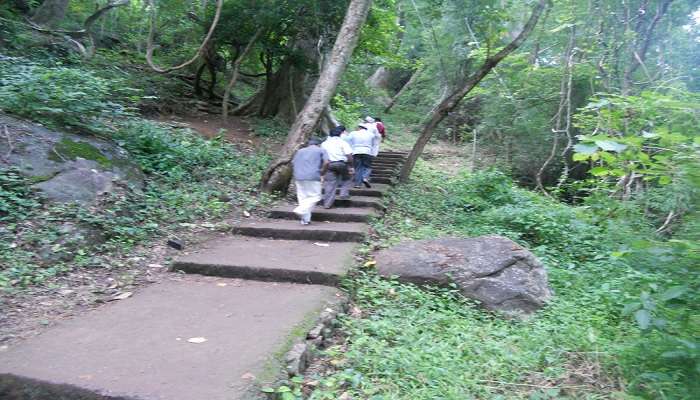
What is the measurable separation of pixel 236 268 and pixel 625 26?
1277 cm

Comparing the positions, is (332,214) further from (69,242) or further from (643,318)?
(643,318)

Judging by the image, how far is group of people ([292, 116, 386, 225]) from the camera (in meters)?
7.80

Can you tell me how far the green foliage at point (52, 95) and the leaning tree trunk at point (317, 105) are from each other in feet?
9.53

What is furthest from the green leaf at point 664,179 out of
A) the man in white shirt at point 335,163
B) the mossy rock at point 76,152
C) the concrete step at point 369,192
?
the concrete step at point 369,192

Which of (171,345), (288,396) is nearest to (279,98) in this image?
(171,345)

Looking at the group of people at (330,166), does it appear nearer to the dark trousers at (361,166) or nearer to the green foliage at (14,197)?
the dark trousers at (361,166)

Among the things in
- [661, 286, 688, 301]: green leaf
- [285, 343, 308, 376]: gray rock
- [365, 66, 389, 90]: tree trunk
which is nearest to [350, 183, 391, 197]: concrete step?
Answer: [285, 343, 308, 376]: gray rock

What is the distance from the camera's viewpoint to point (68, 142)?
23.4ft

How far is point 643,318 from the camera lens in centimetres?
330

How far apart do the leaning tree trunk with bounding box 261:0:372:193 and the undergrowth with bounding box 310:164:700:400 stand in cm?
278

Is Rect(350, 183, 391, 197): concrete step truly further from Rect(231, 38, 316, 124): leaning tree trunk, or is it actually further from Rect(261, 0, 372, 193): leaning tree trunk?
Rect(231, 38, 316, 124): leaning tree trunk

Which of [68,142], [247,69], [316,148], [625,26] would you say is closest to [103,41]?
[247,69]

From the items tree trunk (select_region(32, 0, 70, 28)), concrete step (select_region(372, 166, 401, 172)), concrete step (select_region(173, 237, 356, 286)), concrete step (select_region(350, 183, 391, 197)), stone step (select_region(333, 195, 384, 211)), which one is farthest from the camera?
concrete step (select_region(372, 166, 401, 172))

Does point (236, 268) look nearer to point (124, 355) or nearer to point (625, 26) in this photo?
point (124, 355)
